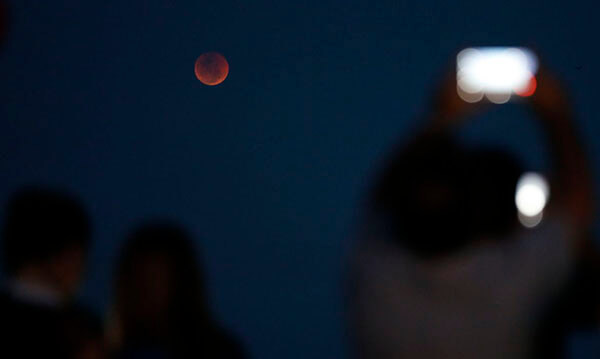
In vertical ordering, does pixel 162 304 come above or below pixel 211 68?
below

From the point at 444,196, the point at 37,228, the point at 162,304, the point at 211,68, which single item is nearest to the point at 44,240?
the point at 37,228

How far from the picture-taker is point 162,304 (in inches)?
56.3

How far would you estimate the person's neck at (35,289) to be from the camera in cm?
123

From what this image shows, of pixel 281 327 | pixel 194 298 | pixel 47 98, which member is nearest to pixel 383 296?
pixel 194 298

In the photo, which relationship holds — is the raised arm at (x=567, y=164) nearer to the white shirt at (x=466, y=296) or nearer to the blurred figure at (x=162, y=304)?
the white shirt at (x=466, y=296)

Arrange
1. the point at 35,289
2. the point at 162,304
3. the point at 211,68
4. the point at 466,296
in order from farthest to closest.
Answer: the point at 211,68 < the point at 162,304 < the point at 35,289 < the point at 466,296

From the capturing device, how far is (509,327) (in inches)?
29.5

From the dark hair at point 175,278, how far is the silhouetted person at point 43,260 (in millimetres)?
109

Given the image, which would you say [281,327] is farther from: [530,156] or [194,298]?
[194,298]

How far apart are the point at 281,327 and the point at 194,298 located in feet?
4.40

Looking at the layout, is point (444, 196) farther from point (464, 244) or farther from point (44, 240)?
point (44, 240)

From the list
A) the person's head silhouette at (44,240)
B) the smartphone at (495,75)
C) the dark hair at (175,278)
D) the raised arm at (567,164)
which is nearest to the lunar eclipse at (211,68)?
the dark hair at (175,278)

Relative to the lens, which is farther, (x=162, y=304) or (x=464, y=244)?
(x=162, y=304)

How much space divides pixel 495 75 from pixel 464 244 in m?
0.20
